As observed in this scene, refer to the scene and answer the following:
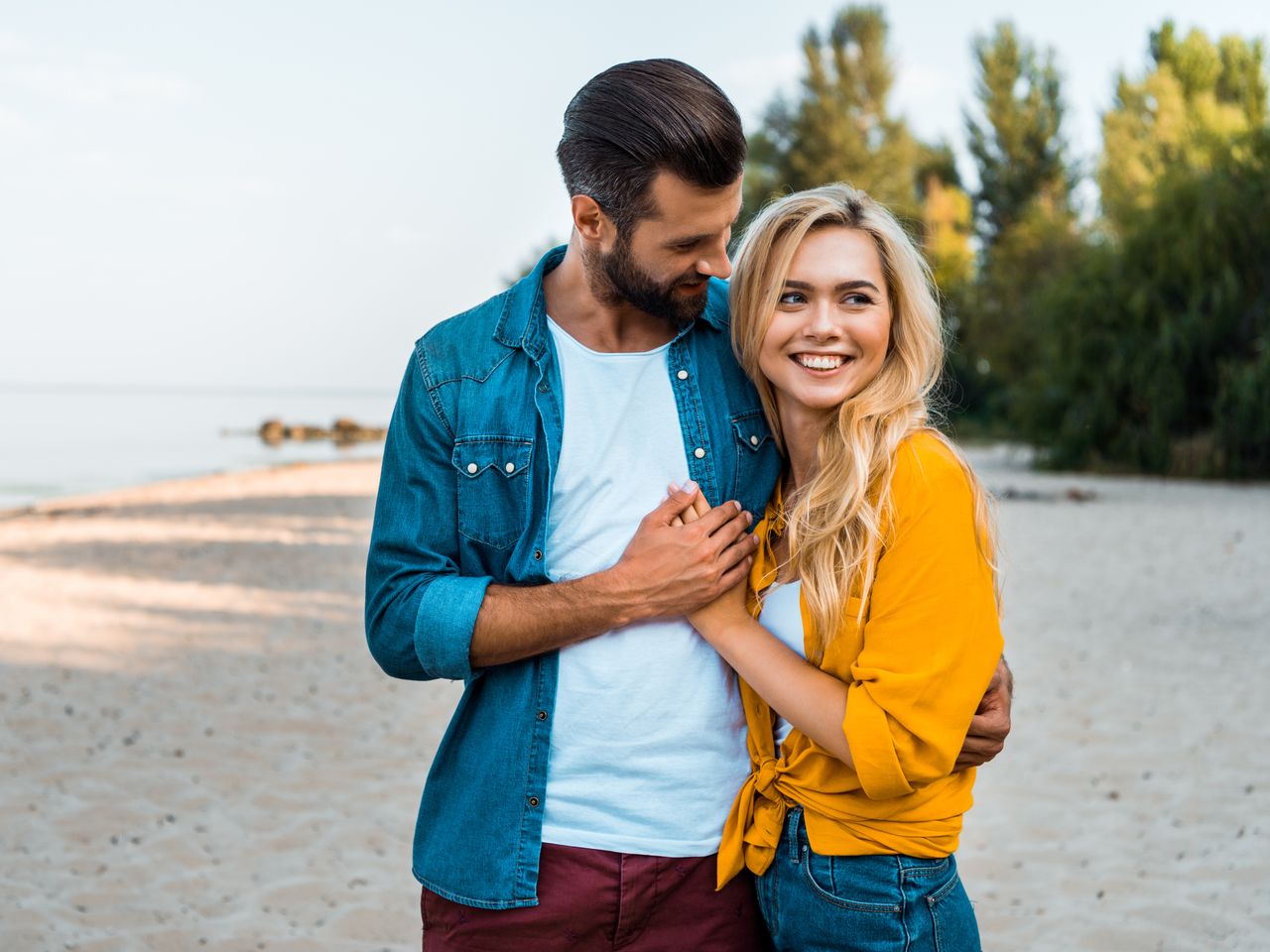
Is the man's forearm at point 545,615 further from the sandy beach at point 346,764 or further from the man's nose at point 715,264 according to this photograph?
the sandy beach at point 346,764

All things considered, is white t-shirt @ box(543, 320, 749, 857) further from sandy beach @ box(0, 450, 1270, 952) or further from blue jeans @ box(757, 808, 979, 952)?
sandy beach @ box(0, 450, 1270, 952)

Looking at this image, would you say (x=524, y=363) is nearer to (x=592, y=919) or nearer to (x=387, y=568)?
(x=387, y=568)

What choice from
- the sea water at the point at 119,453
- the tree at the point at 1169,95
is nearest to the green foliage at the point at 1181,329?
the tree at the point at 1169,95

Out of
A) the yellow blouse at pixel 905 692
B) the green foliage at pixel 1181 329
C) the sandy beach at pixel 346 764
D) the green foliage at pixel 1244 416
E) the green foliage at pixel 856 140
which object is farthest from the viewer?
the green foliage at pixel 856 140

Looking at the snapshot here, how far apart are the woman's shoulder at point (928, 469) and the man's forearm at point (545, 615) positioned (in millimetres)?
462

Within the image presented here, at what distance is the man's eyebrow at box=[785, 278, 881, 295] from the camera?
2.09m

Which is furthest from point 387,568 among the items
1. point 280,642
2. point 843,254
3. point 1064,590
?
point 1064,590

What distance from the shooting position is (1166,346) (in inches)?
787

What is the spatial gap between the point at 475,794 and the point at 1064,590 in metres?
9.26

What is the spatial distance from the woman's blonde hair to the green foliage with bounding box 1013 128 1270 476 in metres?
19.1

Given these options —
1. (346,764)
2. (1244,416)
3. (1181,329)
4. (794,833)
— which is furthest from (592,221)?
(1181,329)

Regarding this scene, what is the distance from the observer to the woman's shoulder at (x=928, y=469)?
194 centimetres

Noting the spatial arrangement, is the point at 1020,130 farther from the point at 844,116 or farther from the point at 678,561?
the point at 678,561

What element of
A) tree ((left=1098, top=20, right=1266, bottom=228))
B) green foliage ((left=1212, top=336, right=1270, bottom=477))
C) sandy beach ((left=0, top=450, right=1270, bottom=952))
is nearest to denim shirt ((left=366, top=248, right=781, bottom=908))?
sandy beach ((left=0, top=450, right=1270, bottom=952))
